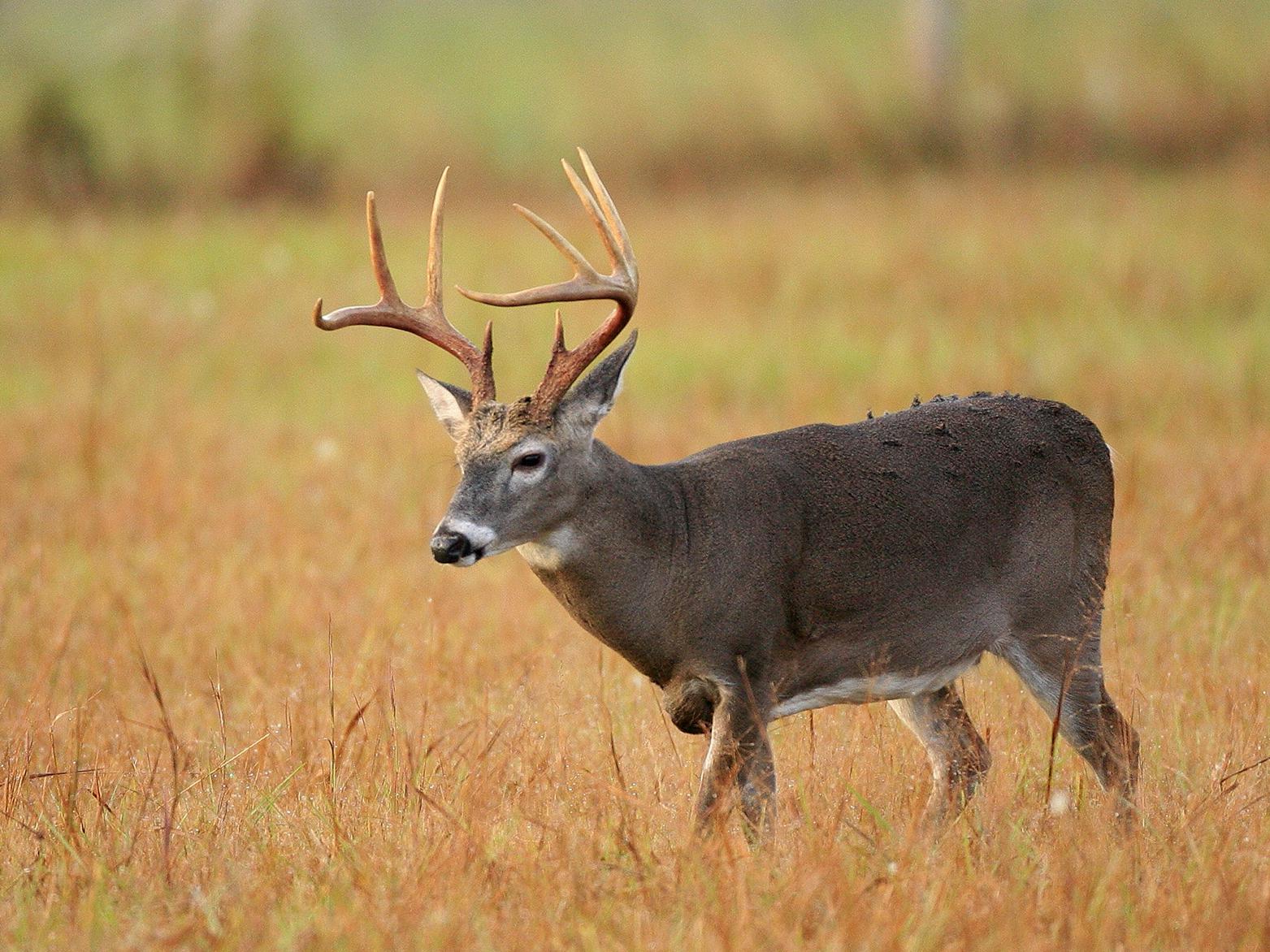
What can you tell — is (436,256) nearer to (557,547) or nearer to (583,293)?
(583,293)

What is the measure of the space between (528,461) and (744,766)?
97cm

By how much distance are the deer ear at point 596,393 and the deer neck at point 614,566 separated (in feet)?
0.32

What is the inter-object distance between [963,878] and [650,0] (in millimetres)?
20713

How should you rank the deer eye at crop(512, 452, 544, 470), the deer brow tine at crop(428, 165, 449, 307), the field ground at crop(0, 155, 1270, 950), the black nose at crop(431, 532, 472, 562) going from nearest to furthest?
1. the field ground at crop(0, 155, 1270, 950)
2. the black nose at crop(431, 532, 472, 562)
3. the deer eye at crop(512, 452, 544, 470)
4. the deer brow tine at crop(428, 165, 449, 307)

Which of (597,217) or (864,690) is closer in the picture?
(597,217)

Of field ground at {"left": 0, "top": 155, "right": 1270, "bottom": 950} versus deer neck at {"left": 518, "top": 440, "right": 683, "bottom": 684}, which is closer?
field ground at {"left": 0, "top": 155, "right": 1270, "bottom": 950}

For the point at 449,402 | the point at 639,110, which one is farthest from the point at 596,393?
the point at 639,110

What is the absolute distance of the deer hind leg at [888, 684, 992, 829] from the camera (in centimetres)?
503

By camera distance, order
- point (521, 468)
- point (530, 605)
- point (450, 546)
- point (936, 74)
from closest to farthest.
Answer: point (450, 546)
point (521, 468)
point (530, 605)
point (936, 74)

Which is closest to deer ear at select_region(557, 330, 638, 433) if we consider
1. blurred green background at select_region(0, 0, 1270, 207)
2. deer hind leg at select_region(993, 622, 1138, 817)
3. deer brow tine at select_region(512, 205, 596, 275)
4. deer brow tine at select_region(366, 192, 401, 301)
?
deer brow tine at select_region(512, 205, 596, 275)

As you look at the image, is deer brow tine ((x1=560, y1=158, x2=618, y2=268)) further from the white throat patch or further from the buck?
the white throat patch

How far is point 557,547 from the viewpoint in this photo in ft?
15.2

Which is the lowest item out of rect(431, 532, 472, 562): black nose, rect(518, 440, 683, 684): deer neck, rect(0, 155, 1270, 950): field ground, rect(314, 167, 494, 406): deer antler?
rect(0, 155, 1270, 950): field ground

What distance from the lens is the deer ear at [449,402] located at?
4762mm
